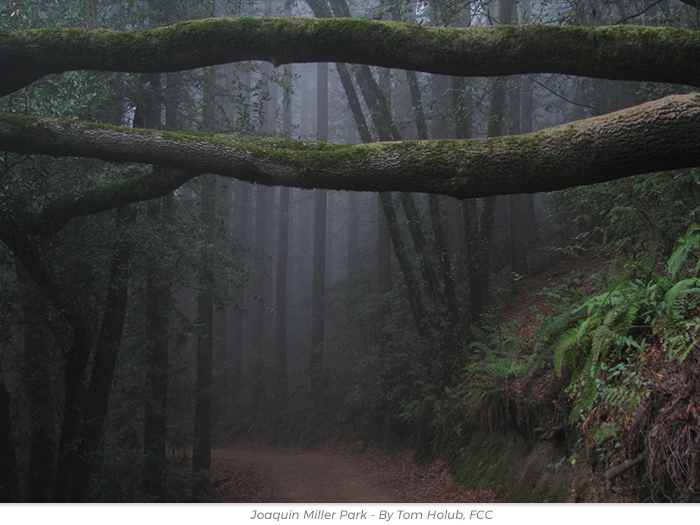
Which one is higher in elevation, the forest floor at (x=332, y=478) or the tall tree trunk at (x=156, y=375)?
the tall tree trunk at (x=156, y=375)

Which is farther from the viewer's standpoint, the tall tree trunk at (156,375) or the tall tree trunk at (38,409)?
the tall tree trunk at (156,375)

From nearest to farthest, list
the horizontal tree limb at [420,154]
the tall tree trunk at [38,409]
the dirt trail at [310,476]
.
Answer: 1. the horizontal tree limb at [420,154]
2. the tall tree trunk at [38,409]
3. the dirt trail at [310,476]

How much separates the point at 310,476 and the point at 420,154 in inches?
416

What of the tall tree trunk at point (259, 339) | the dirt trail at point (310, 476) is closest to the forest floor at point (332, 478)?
the dirt trail at point (310, 476)

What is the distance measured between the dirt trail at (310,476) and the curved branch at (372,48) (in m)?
7.86

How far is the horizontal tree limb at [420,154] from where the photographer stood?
2.92 meters

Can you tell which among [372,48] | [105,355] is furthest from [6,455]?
[372,48]

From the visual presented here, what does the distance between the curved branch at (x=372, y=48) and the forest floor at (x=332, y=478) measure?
225 inches

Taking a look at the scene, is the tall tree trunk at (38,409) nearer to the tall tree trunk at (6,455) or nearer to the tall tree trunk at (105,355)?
the tall tree trunk at (105,355)

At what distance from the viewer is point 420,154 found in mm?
3484

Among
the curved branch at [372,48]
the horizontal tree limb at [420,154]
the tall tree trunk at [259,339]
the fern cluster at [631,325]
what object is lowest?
the tall tree trunk at [259,339]

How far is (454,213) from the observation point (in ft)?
43.9

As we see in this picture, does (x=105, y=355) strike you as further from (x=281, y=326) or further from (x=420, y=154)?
(x=281, y=326)

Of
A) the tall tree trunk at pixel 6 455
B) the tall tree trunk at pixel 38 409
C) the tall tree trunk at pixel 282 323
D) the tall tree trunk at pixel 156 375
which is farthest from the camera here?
the tall tree trunk at pixel 282 323
